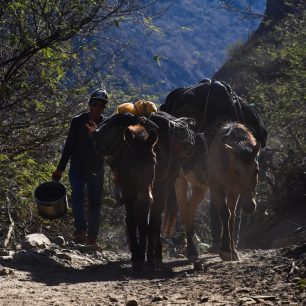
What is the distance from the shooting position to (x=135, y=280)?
20.8ft

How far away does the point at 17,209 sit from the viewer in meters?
9.24

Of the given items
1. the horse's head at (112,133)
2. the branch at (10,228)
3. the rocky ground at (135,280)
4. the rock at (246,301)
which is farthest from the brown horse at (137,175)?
the branch at (10,228)

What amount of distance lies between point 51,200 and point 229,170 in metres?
2.24

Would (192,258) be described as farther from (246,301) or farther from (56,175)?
(246,301)

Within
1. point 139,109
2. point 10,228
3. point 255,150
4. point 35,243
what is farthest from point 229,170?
point 10,228

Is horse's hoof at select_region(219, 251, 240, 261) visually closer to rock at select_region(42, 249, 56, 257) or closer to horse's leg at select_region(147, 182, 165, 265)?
horse's leg at select_region(147, 182, 165, 265)

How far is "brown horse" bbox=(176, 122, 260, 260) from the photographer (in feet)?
25.0

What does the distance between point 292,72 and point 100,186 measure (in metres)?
7.52

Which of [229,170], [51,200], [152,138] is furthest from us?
[51,200]

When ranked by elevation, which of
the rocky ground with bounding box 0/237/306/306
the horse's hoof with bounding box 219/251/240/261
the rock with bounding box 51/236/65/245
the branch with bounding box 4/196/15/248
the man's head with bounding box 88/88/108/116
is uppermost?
the man's head with bounding box 88/88/108/116

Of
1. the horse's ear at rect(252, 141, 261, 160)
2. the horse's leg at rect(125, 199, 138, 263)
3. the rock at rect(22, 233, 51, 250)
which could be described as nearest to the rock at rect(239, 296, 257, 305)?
the horse's leg at rect(125, 199, 138, 263)

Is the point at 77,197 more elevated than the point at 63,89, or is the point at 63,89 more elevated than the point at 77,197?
the point at 63,89

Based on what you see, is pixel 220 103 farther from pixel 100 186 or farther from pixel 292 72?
pixel 292 72

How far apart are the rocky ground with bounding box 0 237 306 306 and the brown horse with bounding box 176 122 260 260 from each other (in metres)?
0.56
